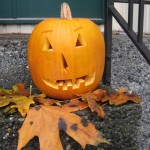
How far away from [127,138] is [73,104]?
0.33 m

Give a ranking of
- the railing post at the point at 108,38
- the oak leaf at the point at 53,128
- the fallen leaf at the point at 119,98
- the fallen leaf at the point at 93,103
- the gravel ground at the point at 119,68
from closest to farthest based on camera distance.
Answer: the oak leaf at the point at 53,128, the fallen leaf at the point at 93,103, the fallen leaf at the point at 119,98, the railing post at the point at 108,38, the gravel ground at the point at 119,68

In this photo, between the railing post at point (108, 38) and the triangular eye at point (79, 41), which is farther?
the railing post at point (108, 38)

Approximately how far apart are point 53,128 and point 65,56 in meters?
0.43

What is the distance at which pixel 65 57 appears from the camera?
1.95 meters

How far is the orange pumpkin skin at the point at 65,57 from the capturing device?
6.40ft

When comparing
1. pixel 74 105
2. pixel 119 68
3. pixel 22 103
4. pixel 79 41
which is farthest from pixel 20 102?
pixel 119 68

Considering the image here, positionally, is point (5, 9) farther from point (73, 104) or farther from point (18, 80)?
point (73, 104)

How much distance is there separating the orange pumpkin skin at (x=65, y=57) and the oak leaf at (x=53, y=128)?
262mm

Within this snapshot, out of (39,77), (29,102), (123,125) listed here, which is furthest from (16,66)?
(123,125)

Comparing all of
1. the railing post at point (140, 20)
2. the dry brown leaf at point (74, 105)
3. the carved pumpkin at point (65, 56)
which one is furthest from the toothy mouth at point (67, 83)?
the railing post at point (140, 20)

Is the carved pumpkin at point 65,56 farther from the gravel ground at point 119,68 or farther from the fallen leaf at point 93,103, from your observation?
the gravel ground at point 119,68

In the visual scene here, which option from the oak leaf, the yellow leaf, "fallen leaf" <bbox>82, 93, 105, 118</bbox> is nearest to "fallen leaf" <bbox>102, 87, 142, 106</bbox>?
"fallen leaf" <bbox>82, 93, 105, 118</bbox>

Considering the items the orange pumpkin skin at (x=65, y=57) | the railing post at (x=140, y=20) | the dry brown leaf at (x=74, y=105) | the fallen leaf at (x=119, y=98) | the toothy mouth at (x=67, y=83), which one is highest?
the railing post at (x=140, y=20)

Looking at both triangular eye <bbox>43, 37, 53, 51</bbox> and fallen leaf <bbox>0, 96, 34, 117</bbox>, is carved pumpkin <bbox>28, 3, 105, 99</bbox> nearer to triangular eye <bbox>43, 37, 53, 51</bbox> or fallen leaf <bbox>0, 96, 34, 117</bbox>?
triangular eye <bbox>43, 37, 53, 51</bbox>
